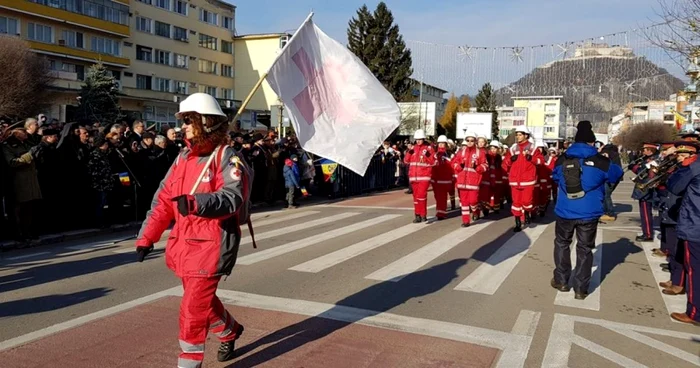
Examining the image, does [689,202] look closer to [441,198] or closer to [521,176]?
[521,176]

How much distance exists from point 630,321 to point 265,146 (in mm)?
11692

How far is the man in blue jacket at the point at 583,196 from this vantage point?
6949 millimetres

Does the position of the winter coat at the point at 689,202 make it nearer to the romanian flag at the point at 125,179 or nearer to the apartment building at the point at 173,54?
the romanian flag at the point at 125,179

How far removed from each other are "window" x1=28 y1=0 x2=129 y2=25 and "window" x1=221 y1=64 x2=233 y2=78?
1553 cm

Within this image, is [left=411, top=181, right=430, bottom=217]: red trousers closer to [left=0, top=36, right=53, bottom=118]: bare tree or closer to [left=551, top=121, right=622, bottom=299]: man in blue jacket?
[left=551, top=121, right=622, bottom=299]: man in blue jacket

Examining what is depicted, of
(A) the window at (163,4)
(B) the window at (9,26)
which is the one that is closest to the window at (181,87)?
(A) the window at (163,4)

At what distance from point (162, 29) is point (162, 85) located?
17.5 feet

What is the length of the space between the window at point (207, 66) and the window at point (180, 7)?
213 inches

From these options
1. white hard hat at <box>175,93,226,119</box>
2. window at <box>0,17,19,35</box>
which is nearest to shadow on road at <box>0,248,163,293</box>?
white hard hat at <box>175,93,226,119</box>

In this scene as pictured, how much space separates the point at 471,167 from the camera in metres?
12.6

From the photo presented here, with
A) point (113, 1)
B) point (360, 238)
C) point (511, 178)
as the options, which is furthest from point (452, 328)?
point (113, 1)

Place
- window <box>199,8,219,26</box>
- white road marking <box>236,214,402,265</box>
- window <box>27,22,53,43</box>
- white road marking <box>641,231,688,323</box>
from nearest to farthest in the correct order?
white road marking <box>641,231,688,323</box> < white road marking <box>236,214,402,265</box> < window <box>27,22,53,43</box> < window <box>199,8,219,26</box>

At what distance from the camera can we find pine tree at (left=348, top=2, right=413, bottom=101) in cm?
5481

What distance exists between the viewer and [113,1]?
47594mm
